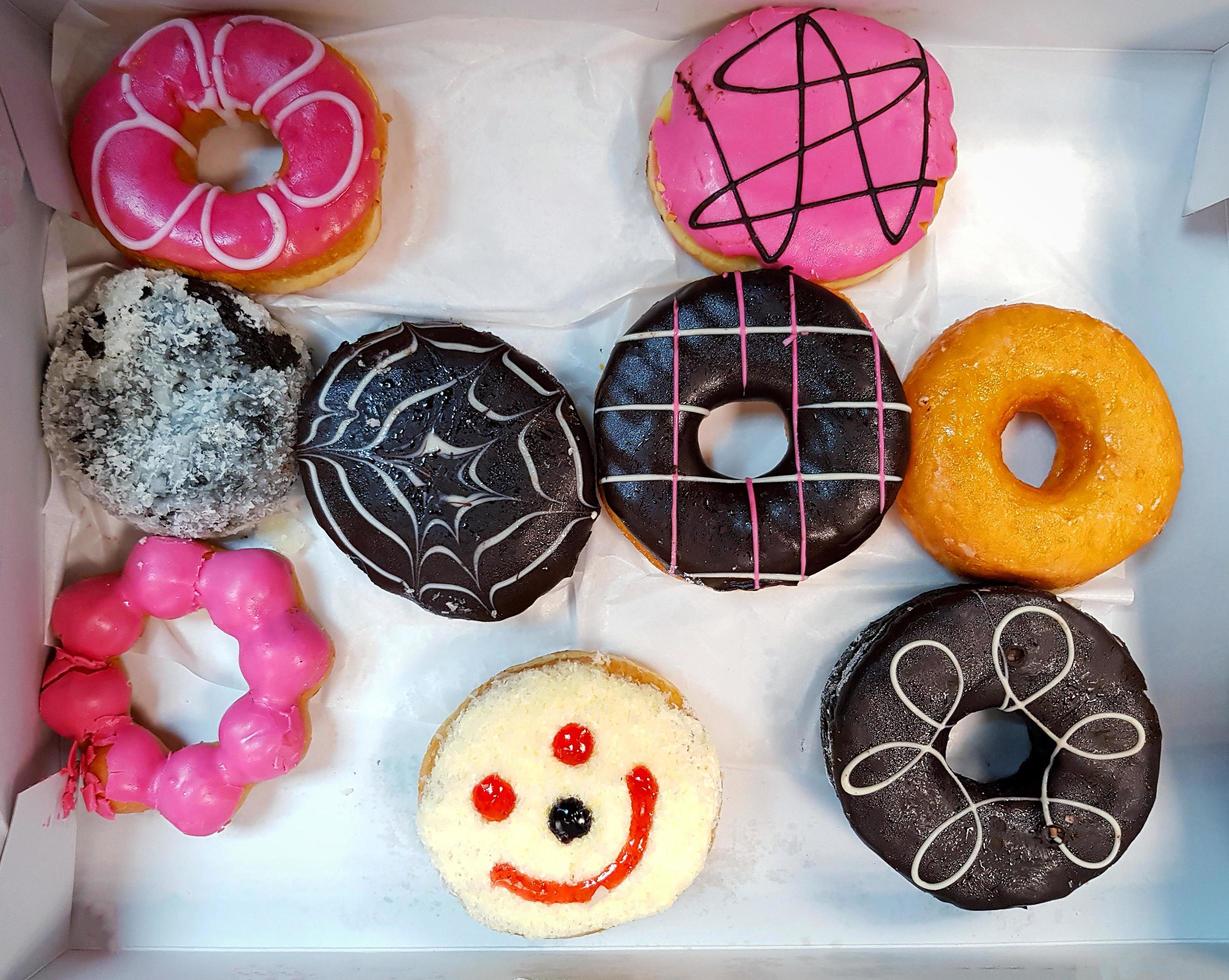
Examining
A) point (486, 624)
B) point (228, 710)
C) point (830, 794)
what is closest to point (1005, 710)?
point (830, 794)

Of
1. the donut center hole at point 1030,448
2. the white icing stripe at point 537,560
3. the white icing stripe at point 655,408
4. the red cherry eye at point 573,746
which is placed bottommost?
the red cherry eye at point 573,746

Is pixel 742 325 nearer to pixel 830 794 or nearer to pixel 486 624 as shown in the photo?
pixel 486 624

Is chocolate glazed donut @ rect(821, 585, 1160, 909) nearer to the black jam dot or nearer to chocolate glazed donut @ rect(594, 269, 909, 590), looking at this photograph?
chocolate glazed donut @ rect(594, 269, 909, 590)

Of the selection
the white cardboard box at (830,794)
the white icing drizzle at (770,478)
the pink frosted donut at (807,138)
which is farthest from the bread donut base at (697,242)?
the white icing drizzle at (770,478)

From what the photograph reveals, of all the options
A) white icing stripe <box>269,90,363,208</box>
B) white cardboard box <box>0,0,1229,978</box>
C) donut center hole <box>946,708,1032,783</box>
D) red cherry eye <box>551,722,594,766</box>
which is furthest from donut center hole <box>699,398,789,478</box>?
white icing stripe <box>269,90,363,208</box>

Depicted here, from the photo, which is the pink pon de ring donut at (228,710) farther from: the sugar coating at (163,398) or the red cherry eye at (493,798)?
the red cherry eye at (493,798)

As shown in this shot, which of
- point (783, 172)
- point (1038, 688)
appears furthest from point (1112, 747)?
point (783, 172)
